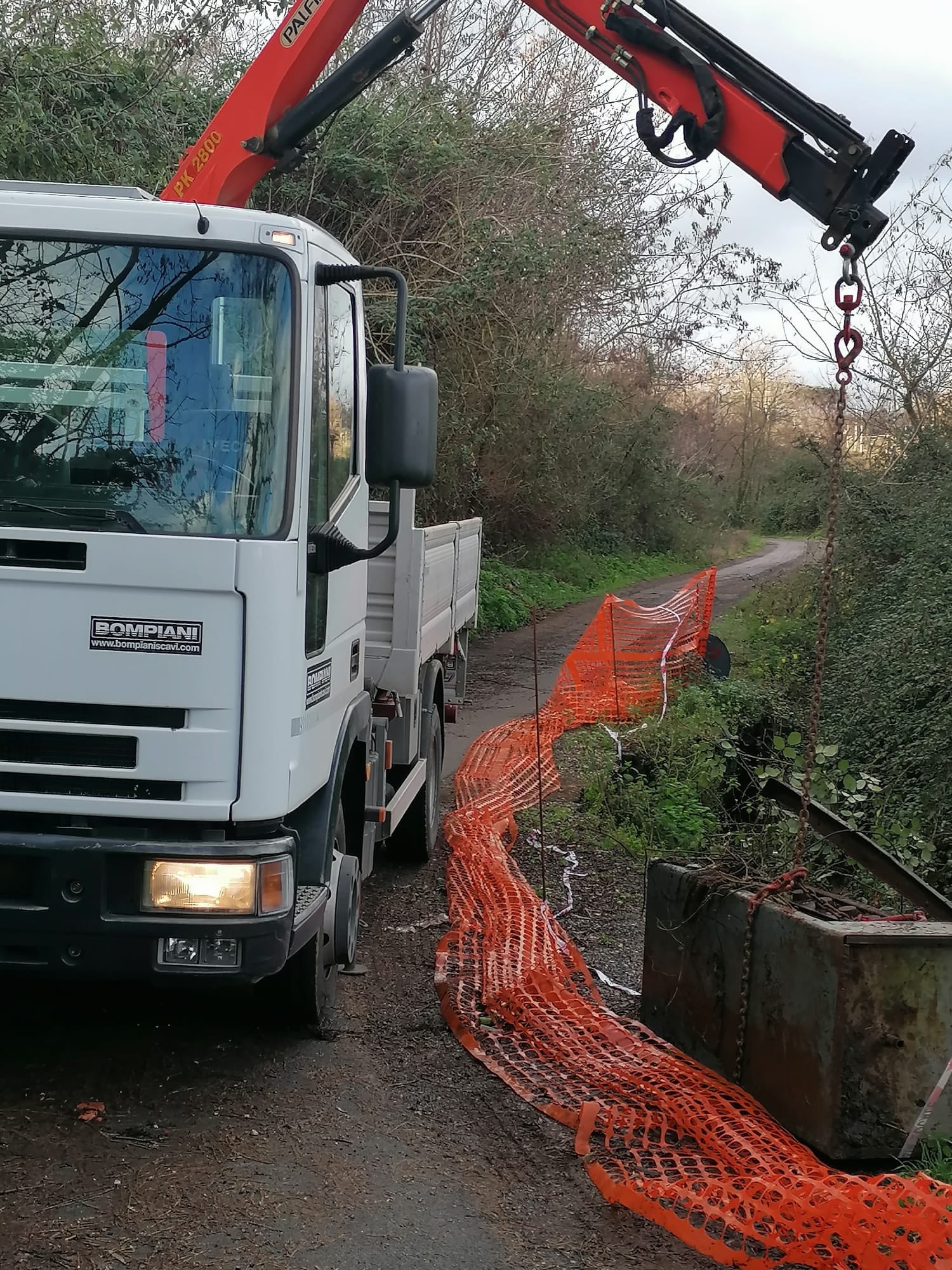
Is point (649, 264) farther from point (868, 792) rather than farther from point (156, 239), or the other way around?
point (156, 239)

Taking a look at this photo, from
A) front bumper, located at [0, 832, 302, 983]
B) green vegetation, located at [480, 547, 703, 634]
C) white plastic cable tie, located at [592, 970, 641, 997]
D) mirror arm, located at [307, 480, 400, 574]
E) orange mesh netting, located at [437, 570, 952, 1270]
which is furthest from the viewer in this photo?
green vegetation, located at [480, 547, 703, 634]

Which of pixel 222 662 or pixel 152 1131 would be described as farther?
pixel 152 1131

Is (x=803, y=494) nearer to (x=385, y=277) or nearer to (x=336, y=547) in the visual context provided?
(x=385, y=277)

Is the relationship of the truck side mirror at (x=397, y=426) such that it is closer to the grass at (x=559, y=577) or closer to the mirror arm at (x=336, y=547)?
the mirror arm at (x=336, y=547)

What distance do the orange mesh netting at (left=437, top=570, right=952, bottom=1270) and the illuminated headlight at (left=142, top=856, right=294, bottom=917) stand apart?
4.50ft

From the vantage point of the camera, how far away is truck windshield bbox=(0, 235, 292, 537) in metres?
3.77

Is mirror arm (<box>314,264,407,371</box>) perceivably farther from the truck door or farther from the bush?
the bush

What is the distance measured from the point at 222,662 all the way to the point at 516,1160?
187 centimetres

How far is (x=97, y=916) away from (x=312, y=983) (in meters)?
1.23

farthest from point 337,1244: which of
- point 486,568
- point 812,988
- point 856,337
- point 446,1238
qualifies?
point 486,568

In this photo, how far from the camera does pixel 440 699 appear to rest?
810cm

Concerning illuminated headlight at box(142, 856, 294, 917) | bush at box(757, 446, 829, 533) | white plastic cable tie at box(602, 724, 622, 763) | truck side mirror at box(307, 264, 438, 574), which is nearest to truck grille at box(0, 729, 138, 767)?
illuminated headlight at box(142, 856, 294, 917)

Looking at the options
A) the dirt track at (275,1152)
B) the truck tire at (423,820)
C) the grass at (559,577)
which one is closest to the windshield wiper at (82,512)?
the dirt track at (275,1152)

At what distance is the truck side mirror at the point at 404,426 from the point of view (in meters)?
4.31
